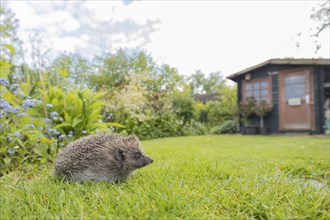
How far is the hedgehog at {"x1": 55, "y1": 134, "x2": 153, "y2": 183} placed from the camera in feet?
7.50

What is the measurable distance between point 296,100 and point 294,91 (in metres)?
0.50

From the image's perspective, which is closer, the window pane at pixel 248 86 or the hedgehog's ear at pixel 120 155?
the hedgehog's ear at pixel 120 155

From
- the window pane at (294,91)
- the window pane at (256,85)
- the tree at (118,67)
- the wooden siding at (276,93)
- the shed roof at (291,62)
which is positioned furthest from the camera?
the tree at (118,67)

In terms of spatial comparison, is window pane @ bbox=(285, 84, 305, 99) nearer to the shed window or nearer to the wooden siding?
the wooden siding

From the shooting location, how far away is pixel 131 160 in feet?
7.80

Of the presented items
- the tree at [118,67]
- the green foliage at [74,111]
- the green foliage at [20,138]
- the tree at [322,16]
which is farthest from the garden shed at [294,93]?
the green foliage at [20,138]

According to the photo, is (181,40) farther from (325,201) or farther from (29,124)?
(325,201)

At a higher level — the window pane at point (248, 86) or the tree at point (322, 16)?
the tree at point (322, 16)

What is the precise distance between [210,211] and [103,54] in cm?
1845

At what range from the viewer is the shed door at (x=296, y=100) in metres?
11.6

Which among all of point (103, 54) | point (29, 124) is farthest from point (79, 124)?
point (103, 54)

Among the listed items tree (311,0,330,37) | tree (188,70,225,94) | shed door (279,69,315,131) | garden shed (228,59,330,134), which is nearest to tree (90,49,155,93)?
garden shed (228,59,330,134)

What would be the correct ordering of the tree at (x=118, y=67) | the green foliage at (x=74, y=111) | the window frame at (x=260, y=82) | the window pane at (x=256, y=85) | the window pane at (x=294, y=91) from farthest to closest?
the tree at (x=118, y=67) → the window pane at (x=256, y=85) → the window frame at (x=260, y=82) → the window pane at (x=294, y=91) → the green foliage at (x=74, y=111)

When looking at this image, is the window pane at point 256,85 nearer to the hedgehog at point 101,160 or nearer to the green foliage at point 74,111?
the green foliage at point 74,111
